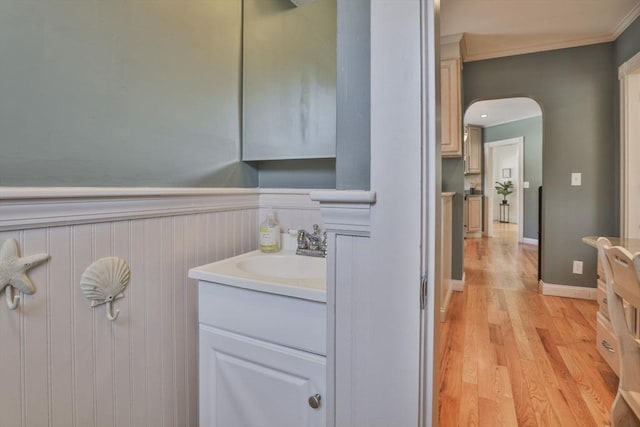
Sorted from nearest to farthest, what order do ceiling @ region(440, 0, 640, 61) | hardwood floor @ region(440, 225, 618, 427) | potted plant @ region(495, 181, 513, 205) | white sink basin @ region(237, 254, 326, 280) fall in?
white sink basin @ region(237, 254, 326, 280) < hardwood floor @ region(440, 225, 618, 427) < ceiling @ region(440, 0, 640, 61) < potted plant @ region(495, 181, 513, 205)

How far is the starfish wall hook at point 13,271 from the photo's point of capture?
0.71m

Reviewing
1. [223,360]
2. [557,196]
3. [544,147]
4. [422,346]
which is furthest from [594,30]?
[223,360]

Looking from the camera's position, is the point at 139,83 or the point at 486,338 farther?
the point at 486,338

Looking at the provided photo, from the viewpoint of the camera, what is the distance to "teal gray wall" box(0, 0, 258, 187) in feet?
2.47

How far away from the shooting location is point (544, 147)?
321 cm

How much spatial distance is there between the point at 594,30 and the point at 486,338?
2755mm

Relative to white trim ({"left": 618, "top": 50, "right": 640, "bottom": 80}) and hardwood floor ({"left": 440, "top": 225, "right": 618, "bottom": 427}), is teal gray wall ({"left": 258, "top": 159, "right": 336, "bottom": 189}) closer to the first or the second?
hardwood floor ({"left": 440, "top": 225, "right": 618, "bottom": 427})

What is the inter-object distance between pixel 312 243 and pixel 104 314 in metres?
0.73

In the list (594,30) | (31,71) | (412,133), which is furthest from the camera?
(594,30)

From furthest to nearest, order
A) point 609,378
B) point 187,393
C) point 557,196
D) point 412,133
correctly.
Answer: point 557,196, point 609,378, point 187,393, point 412,133

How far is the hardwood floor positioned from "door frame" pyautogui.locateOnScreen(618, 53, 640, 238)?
0.79 metres

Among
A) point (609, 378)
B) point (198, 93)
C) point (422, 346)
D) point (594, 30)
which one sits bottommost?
point (609, 378)

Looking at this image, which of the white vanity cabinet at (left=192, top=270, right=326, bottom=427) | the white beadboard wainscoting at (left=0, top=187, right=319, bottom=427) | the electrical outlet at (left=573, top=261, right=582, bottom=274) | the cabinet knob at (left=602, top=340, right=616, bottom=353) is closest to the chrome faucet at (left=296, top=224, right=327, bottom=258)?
the white beadboard wainscoting at (left=0, top=187, right=319, bottom=427)

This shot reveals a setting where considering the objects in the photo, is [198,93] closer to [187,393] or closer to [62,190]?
[62,190]
